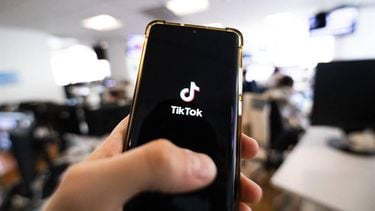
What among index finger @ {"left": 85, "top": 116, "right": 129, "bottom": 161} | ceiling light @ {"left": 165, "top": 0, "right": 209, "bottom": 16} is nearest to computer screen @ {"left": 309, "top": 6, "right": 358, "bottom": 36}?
ceiling light @ {"left": 165, "top": 0, "right": 209, "bottom": 16}

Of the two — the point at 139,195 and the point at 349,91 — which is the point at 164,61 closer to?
the point at 139,195

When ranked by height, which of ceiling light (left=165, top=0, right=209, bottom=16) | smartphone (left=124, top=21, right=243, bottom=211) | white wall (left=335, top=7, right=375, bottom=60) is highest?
ceiling light (left=165, top=0, right=209, bottom=16)

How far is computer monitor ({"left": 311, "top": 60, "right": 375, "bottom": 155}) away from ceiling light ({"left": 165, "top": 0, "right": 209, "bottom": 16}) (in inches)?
8.8

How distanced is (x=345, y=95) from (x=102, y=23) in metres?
0.48

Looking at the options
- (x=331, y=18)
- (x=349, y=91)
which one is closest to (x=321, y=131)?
(x=349, y=91)

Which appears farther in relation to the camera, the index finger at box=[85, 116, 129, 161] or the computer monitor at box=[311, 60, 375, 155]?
the computer monitor at box=[311, 60, 375, 155]

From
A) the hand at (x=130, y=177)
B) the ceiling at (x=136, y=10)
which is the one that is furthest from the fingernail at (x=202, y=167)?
the ceiling at (x=136, y=10)

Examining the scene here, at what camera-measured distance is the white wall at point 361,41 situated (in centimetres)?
20

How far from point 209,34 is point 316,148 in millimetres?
731

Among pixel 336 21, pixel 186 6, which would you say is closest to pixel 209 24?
pixel 186 6

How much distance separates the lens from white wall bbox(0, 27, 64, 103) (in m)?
0.25

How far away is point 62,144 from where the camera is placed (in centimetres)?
80

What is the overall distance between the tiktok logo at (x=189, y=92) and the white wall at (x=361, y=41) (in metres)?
0.18

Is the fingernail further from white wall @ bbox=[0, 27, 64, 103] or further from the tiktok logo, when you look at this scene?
white wall @ bbox=[0, 27, 64, 103]
